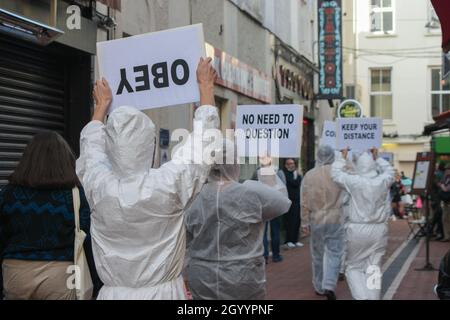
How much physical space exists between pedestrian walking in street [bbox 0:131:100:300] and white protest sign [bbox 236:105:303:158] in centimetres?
413

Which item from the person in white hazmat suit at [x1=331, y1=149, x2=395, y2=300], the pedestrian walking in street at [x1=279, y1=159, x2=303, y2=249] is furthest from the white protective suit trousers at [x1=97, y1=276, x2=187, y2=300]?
the pedestrian walking in street at [x1=279, y1=159, x2=303, y2=249]

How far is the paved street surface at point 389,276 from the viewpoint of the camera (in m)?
9.62

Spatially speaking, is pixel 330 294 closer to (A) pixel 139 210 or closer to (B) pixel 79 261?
(B) pixel 79 261

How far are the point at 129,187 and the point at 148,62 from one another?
1.21m

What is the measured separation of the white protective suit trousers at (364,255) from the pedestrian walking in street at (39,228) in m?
4.40

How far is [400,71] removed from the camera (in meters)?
34.5

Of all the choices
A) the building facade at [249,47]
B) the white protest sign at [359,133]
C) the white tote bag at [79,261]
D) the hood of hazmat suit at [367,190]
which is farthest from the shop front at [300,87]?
the white tote bag at [79,261]

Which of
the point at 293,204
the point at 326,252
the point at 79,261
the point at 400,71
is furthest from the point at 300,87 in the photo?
the point at 79,261

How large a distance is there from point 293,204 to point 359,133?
4685 millimetres

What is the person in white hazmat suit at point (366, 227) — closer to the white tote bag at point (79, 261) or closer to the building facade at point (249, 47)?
the building facade at point (249, 47)

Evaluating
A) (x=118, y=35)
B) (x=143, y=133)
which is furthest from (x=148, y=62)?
(x=118, y=35)

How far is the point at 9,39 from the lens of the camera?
301 inches

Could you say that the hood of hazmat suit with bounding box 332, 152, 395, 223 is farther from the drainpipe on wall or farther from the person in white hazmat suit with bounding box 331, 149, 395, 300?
the drainpipe on wall

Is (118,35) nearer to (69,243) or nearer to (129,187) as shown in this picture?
(69,243)
